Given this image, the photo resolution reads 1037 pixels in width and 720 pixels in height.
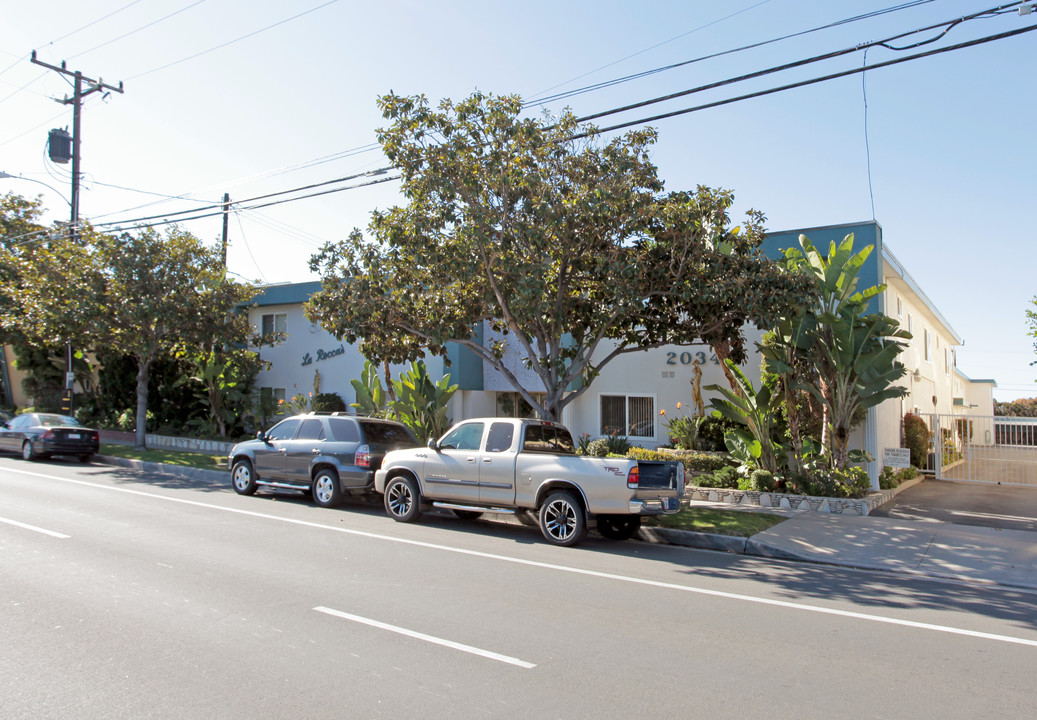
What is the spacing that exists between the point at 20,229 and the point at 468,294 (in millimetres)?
27706

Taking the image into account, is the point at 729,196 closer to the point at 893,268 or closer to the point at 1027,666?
the point at 893,268

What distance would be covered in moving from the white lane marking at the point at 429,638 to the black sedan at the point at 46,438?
57.0 ft

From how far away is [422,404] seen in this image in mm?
19844

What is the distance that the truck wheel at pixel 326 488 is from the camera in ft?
44.4

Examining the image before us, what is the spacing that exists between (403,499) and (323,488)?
2344 millimetres

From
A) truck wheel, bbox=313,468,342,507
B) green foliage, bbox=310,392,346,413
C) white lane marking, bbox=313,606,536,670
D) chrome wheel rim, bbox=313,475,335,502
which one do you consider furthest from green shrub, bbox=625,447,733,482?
green foliage, bbox=310,392,346,413

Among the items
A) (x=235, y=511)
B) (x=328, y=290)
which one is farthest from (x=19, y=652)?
(x=328, y=290)

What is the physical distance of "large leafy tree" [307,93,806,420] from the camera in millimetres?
12180

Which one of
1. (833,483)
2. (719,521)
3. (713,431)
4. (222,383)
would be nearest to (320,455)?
(719,521)

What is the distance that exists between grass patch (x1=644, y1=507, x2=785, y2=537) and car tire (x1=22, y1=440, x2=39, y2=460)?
57.6ft

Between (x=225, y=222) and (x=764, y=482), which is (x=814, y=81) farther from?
(x=225, y=222)

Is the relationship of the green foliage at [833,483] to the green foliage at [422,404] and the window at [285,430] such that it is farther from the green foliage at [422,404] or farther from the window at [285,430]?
the window at [285,430]

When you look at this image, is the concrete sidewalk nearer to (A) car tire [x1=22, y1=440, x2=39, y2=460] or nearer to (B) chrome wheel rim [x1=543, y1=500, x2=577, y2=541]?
(B) chrome wheel rim [x1=543, y1=500, x2=577, y2=541]

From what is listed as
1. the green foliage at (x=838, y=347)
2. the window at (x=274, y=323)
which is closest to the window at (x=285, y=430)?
the green foliage at (x=838, y=347)
